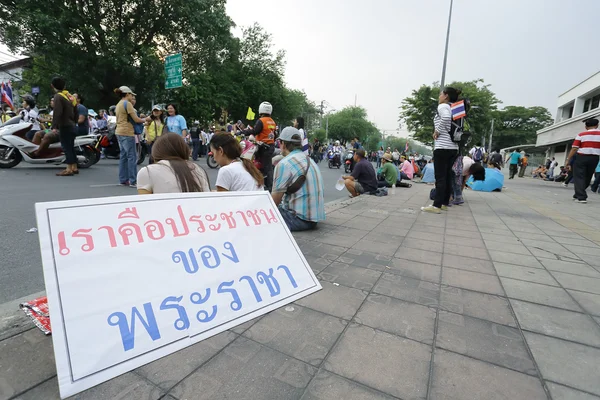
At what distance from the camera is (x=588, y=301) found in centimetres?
218

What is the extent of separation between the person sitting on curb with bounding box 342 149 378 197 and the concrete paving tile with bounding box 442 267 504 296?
4.45m

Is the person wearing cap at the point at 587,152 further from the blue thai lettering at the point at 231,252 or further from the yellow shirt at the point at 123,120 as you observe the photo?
the yellow shirt at the point at 123,120

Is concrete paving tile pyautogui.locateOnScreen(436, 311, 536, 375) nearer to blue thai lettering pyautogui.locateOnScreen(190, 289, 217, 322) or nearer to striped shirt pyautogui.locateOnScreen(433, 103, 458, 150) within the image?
blue thai lettering pyautogui.locateOnScreen(190, 289, 217, 322)

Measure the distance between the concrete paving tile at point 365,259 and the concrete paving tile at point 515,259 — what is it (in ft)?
3.73

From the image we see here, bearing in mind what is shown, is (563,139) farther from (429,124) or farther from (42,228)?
(42,228)

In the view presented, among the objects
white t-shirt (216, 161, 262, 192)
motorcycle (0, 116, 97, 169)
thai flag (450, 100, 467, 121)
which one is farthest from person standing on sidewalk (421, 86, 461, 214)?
motorcycle (0, 116, 97, 169)

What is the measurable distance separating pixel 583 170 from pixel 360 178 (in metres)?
5.39

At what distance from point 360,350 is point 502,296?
134cm

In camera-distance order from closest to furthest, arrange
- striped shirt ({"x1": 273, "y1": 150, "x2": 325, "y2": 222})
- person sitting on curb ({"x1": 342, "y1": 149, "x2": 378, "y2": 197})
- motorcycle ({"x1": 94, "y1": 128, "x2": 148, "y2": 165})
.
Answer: striped shirt ({"x1": 273, "y1": 150, "x2": 325, "y2": 222})
person sitting on curb ({"x1": 342, "y1": 149, "x2": 378, "y2": 197})
motorcycle ({"x1": 94, "y1": 128, "x2": 148, "y2": 165})

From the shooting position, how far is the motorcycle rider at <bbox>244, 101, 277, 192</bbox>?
17.7ft

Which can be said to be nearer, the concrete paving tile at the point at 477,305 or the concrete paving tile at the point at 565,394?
the concrete paving tile at the point at 565,394

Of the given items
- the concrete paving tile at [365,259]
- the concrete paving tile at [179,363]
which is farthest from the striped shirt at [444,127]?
the concrete paving tile at [179,363]

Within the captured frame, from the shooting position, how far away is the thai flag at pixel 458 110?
16.7ft

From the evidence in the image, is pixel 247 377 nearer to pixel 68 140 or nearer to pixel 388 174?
pixel 68 140
